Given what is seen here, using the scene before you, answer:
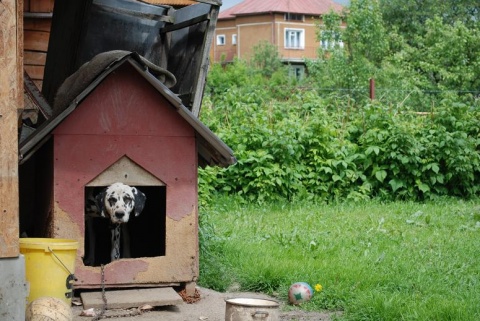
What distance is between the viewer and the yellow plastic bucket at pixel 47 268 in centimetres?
620

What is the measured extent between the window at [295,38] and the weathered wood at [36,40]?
59504mm

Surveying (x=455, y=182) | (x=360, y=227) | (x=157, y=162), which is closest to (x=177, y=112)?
(x=157, y=162)

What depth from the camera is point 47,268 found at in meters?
6.23

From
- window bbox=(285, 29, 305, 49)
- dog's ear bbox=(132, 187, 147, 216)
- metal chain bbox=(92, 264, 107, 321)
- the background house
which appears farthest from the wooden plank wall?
window bbox=(285, 29, 305, 49)

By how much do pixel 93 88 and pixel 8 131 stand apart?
1.67 metres

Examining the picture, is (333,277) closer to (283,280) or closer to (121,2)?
(283,280)

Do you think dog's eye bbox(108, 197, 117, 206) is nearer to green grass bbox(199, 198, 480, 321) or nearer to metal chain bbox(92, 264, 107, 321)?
metal chain bbox(92, 264, 107, 321)

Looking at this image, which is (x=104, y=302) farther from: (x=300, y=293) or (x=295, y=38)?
(x=295, y=38)

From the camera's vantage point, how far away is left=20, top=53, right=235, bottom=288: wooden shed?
7039 mm

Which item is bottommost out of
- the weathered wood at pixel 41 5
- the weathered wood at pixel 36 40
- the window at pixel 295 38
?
the weathered wood at pixel 36 40

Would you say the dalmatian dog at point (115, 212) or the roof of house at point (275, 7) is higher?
the roof of house at point (275, 7)

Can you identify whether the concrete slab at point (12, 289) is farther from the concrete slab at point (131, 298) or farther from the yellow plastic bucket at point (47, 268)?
the concrete slab at point (131, 298)

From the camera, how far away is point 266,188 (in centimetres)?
1302

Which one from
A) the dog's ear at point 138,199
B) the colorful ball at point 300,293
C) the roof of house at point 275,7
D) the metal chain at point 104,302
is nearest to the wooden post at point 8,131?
the metal chain at point 104,302
